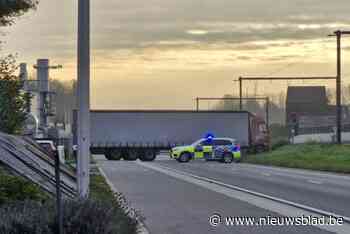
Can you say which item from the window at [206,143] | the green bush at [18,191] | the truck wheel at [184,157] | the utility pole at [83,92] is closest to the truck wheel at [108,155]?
the truck wheel at [184,157]

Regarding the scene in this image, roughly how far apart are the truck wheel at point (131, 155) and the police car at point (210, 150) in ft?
16.1

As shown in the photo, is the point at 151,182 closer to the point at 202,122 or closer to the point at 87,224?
the point at 87,224

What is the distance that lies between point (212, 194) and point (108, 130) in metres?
40.1

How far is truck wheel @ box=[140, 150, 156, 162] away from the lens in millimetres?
64688

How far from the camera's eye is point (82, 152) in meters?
12.4

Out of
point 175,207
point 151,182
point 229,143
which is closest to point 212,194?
point 175,207

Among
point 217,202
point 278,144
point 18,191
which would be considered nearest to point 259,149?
point 278,144

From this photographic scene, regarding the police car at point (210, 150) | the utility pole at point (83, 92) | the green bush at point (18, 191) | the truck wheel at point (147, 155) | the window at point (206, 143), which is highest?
the utility pole at point (83, 92)

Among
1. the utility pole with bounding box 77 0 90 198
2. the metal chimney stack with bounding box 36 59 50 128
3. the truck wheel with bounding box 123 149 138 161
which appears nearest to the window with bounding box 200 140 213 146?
the truck wheel with bounding box 123 149 138 161

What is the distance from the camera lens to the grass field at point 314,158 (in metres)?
45.4

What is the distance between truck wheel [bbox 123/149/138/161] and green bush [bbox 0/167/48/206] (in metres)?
51.2

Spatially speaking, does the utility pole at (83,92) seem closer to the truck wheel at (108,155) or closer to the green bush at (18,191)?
the green bush at (18,191)

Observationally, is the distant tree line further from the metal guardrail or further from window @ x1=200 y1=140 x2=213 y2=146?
the metal guardrail

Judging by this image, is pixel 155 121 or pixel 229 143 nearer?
pixel 229 143
